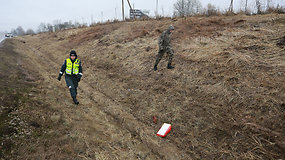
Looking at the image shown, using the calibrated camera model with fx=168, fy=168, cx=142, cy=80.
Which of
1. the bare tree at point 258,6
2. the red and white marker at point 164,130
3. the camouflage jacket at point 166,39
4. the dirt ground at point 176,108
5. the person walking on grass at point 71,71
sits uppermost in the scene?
the bare tree at point 258,6

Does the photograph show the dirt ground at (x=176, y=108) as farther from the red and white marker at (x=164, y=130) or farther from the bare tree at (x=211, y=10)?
the bare tree at (x=211, y=10)

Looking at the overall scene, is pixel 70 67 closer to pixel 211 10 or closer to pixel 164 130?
pixel 164 130

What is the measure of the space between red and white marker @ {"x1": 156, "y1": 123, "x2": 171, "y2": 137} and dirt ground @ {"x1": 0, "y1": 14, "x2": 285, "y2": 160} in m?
0.13

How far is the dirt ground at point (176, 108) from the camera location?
3.76m

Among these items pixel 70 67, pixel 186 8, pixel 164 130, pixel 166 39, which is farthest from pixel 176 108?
pixel 186 8

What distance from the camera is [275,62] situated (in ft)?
18.7

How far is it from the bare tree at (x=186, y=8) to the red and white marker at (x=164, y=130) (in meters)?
12.0

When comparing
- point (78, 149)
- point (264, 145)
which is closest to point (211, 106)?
point (264, 145)

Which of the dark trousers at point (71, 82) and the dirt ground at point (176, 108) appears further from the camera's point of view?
the dark trousers at point (71, 82)

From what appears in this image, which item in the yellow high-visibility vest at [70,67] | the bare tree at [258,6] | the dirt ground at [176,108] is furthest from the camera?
the bare tree at [258,6]

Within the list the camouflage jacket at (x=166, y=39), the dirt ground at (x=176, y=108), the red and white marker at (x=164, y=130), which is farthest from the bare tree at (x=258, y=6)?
the red and white marker at (x=164, y=130)

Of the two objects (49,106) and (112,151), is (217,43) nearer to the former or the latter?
(112,151)

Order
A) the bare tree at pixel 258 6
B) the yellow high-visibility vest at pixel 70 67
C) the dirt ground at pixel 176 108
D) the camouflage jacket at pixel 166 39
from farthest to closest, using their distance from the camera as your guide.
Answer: the bare tree at pixel 258 6 < the camouflage jacket at pixel 166 39 < the yellow high-visibility vest at pixel 70 67 < the dirt ground at pixel 176 108

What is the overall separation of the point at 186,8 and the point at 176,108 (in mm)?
18447
